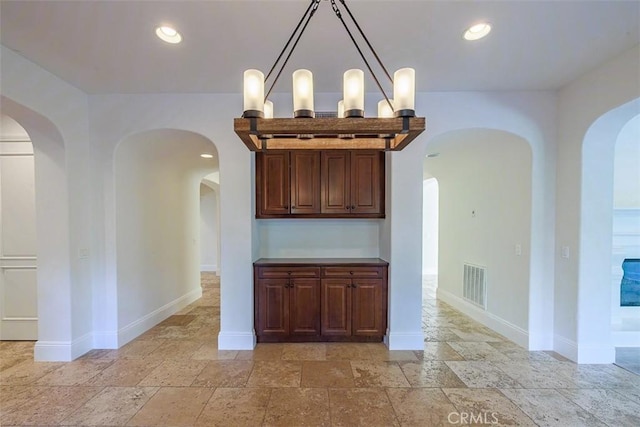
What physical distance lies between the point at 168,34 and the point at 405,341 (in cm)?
368

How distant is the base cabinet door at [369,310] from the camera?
3.54m

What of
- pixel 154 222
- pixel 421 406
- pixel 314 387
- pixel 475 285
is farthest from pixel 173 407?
pixel 475 285

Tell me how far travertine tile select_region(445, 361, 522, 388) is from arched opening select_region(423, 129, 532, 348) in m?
0.82

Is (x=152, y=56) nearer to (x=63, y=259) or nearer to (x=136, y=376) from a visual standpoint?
(x=63, y=259)

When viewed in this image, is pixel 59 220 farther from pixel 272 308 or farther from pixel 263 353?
pixel 263 353

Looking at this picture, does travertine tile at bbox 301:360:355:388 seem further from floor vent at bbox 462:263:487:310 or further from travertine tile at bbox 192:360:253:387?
floor vent at bbox 462:263:487:310

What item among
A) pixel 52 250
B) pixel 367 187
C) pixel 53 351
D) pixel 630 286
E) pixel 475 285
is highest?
pixel 367 187

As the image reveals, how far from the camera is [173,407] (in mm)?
2355

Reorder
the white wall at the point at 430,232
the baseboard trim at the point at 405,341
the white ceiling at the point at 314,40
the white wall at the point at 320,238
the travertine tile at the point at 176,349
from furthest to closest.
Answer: the white wall at the point at 430,232 < the white wall at the point at 320,238 < the baseboard trim at the point at 405,341 < the travertine tile at the point at 176,349 < the white ceiling at the point at 314,40

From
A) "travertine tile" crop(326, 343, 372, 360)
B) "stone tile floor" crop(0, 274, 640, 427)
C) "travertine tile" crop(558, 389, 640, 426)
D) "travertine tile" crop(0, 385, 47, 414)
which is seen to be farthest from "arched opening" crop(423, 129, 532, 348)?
"travertine tile" crop(0, 385, 47, 414)

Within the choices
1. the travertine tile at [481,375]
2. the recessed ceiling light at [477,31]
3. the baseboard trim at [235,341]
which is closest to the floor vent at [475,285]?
the travertine tile at [481,375]

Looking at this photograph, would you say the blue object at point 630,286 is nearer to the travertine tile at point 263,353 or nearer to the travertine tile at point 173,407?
the travertine tile at point 263,353

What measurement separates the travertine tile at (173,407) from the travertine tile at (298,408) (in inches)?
21.9

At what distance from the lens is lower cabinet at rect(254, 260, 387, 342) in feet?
11.6
